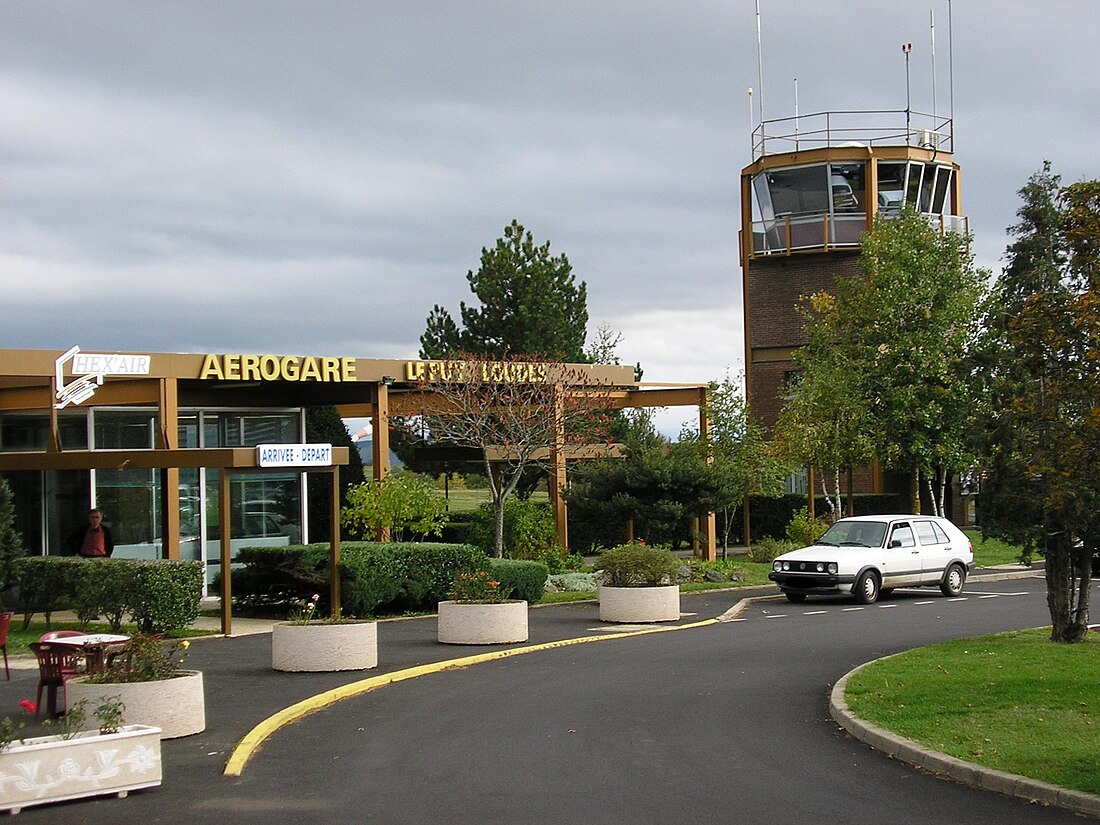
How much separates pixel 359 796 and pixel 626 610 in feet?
41.4

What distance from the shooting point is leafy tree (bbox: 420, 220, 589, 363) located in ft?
146

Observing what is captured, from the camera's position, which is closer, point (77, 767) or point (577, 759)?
point (77, 767)

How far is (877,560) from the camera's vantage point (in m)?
26.3

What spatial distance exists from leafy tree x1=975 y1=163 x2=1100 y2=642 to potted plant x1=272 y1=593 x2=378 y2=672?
767cm

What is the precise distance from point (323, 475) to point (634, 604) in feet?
37.1

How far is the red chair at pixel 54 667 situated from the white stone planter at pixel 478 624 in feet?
22.0

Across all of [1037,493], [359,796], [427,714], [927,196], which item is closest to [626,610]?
[1037,493]

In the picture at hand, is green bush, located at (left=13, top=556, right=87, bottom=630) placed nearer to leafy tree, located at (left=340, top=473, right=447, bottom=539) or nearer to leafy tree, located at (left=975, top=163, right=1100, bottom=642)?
leafy tree, located at (left=340, top=473, right=447, bottom=539)

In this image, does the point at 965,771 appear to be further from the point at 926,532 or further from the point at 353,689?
the point at 926,532

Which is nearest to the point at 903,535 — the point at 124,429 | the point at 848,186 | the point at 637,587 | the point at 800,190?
the point at 637,587

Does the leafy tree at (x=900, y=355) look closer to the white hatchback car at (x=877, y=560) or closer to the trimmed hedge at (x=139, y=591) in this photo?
the white hatchback car at (x=877, y=560)

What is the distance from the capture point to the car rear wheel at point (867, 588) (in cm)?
2582

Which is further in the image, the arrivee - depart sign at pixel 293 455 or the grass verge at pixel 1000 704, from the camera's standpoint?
the arrivee - depart sign at pixel 293 455

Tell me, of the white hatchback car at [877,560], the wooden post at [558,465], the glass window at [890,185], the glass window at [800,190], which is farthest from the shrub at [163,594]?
the glass window at [890,185]
